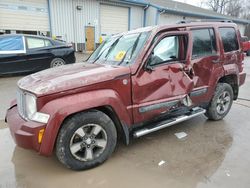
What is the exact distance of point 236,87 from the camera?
495cm

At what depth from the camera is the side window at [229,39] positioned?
4.52m

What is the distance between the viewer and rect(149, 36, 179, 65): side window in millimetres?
3539

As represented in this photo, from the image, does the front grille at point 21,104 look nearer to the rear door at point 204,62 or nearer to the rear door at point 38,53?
the rear door at point 204,62

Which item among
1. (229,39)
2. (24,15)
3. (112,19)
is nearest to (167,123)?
(229,39)

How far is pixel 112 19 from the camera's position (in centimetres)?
1895

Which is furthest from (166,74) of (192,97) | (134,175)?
(134,175)

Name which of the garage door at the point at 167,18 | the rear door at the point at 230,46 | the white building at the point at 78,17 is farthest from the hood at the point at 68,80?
the garage door at the point at 167,18

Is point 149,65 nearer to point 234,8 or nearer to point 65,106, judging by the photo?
point 65,106

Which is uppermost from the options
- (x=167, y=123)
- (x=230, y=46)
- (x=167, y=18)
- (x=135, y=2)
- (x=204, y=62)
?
(x=135, y=2)

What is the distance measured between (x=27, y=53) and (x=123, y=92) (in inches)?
264

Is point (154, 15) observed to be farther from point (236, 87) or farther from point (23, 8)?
point (236, 87)

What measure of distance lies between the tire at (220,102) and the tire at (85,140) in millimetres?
2421

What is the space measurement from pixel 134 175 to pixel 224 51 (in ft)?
9.99

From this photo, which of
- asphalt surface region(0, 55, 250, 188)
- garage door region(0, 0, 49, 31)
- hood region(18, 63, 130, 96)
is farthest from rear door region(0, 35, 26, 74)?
garage door region(0, 0, 49, 31)
